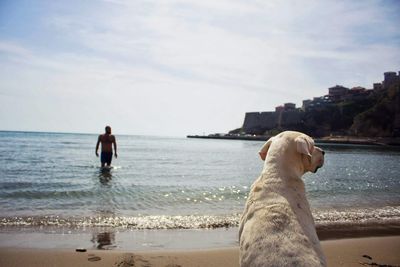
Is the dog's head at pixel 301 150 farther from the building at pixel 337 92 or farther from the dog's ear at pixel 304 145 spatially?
the building at pixel 337 92

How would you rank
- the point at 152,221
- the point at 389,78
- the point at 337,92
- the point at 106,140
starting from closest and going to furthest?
1. the point at 152,221
2. the point at 106,140
3. the point at 389,78
4. the point at 337,92

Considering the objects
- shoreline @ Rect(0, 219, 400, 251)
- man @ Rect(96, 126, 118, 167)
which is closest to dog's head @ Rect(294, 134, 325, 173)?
shoreline @ Rect(0, 219, 400, 251)

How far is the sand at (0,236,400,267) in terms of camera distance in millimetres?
5371

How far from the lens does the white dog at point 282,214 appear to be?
293 centimetres

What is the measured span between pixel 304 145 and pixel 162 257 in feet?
10.1

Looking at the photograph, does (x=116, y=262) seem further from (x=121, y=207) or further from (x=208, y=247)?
(x=121, y=207)

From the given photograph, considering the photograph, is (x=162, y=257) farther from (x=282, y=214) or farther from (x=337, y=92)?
(x=337, y=92)

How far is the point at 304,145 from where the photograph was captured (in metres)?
3.88

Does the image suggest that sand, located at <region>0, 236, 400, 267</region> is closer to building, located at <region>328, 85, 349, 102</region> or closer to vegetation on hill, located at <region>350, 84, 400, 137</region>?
vegetation on hill, located at <region>350, 84, 400, 137</region>

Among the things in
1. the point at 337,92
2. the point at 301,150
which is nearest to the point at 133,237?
the point at 301,150

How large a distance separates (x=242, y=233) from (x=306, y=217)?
2.00 feet

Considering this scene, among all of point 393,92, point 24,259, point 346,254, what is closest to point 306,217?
point 346,254

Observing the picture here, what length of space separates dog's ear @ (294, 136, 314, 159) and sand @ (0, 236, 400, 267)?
2.48m

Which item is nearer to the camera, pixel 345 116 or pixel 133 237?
pixel 133 237
